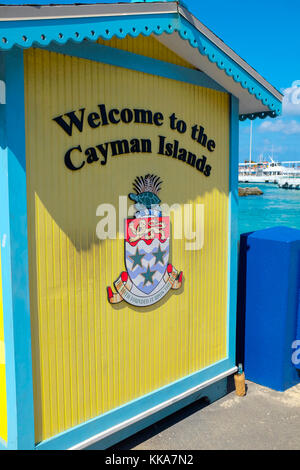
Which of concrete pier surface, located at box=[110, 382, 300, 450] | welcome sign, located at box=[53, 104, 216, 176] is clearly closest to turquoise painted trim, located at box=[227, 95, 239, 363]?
welcome sign, located at box=[53, 104, 216, 176]

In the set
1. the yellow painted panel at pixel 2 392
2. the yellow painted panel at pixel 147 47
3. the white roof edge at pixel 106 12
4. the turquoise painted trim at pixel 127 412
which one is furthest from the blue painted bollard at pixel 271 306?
the yellow painted panel at pixel 2 392

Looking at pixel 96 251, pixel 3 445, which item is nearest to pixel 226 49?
pixel 96 251

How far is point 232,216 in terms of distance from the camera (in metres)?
5.06

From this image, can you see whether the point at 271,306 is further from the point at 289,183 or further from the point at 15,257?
the point at 289,183

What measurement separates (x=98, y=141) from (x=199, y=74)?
150 cm

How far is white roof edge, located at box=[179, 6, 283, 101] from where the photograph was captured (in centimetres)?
372

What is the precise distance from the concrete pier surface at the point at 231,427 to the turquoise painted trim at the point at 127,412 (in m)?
0.21

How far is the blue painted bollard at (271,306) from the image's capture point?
5.27 m

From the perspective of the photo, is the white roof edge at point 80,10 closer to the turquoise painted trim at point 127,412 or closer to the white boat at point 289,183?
the turquoise painted trim at point 127,412

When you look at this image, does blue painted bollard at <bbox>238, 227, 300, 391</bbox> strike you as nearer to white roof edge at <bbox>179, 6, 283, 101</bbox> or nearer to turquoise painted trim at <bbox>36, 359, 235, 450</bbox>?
turquoise painted trim at <bbox>36, 359, 235, 450</bbox>

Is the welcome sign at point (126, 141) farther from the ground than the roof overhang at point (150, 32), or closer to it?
closer to it

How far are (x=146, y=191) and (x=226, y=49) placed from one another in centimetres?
150

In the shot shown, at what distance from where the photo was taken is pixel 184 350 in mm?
4664
